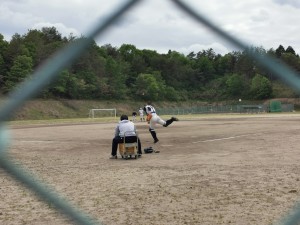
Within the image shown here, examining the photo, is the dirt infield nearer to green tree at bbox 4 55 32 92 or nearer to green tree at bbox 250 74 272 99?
green tree at bbox 250 74 272 99

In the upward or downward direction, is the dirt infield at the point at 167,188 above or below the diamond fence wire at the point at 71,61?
below

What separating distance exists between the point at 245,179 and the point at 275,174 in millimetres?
656

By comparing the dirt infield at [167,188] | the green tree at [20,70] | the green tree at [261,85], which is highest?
the green tree at [20,70]

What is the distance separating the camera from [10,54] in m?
2.67

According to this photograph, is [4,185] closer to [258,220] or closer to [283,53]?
[258,220]

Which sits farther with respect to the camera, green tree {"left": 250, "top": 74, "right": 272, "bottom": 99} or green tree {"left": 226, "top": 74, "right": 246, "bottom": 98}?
green tree {"left": 226, "top": 74, "right": 246, "bottom": 98}

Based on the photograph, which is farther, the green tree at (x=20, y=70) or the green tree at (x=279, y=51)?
the green tree at (x=20, y=70)

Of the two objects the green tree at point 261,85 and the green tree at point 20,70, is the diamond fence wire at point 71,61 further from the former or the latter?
the green tree at point 20,70

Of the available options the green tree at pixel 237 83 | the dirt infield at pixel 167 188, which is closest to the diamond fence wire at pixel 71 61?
the green tree at pixel 237 83

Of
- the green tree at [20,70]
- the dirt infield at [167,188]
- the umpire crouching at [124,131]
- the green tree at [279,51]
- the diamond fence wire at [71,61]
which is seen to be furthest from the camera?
the umpire crouching at [124,131]

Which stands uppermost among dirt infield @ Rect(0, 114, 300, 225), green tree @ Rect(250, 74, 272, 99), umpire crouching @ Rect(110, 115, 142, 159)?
green tree @ Rect(250, 74, 272, 99)

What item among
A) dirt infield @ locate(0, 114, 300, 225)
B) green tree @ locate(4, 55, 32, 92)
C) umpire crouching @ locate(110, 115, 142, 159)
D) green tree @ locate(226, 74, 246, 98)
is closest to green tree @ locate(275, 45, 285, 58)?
green tree @ locate(226, 74, 246, 98)

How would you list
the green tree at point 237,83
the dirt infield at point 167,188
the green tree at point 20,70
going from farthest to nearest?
the dirt infield at point 167,188, the green tree at point 237,83, the green tree at point 20,70

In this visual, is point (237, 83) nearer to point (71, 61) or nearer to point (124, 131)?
point (71, 61)
